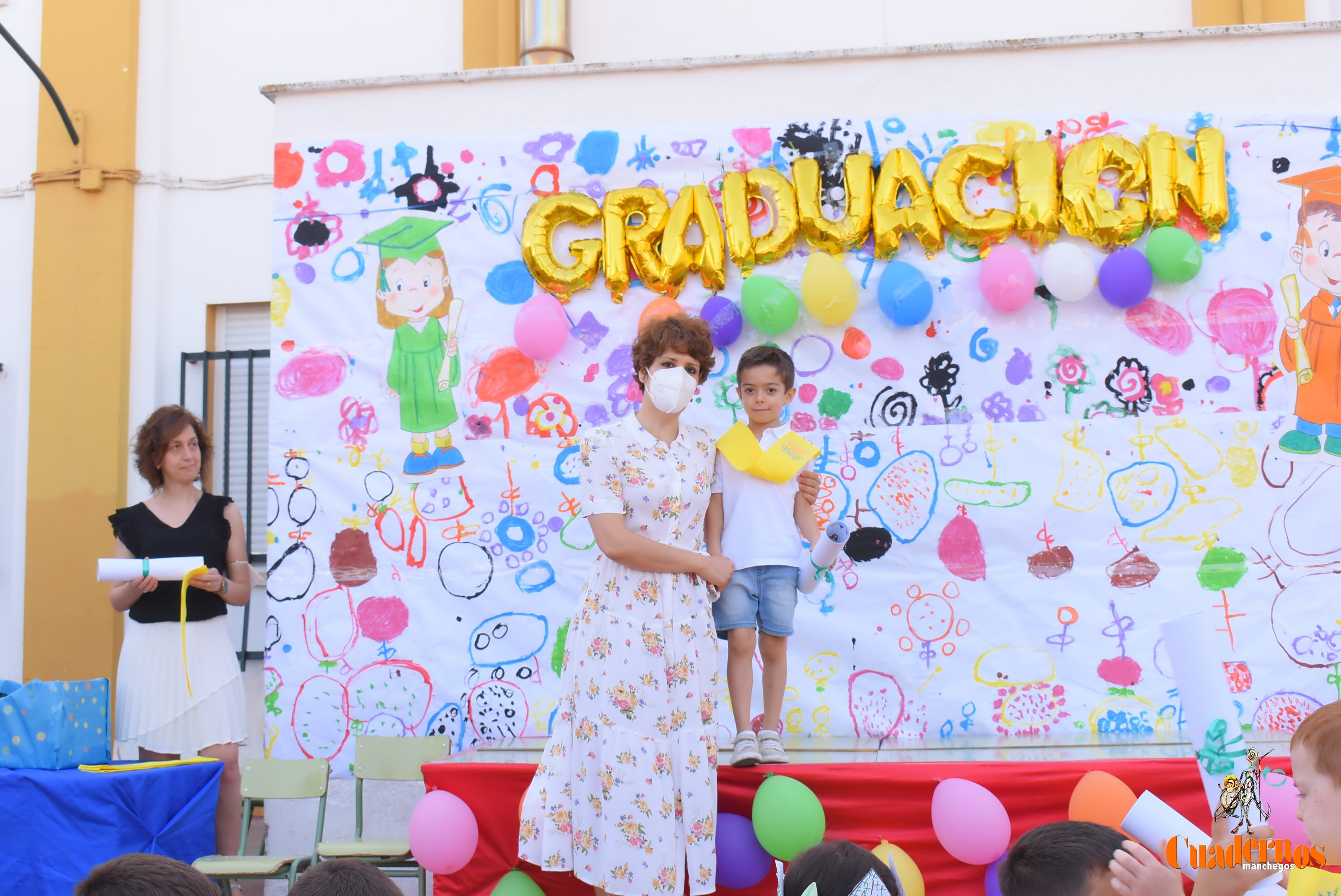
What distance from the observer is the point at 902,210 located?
4.14 meters

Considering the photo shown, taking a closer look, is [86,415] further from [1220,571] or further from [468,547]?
[1220,571]

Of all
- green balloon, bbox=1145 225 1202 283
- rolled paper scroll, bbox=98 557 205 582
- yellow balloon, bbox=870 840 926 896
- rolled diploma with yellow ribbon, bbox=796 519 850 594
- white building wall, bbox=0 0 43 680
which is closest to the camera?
yellow balloon, bbox=870 840 926 896

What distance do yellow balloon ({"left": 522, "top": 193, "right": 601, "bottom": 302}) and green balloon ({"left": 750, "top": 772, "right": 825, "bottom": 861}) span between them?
206 cm

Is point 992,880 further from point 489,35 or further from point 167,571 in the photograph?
Result: point 489,35

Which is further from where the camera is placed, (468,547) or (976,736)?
(468,547)

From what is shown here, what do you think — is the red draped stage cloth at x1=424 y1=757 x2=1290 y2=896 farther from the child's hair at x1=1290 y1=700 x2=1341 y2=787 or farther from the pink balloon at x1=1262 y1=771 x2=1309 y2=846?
the child's hair at x1=1290 y1=700 x2=1341 y2=787

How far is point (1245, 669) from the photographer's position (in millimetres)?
3932

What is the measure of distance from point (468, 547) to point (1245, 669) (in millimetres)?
2802

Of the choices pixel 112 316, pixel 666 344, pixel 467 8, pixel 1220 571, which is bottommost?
pixel 1220 571

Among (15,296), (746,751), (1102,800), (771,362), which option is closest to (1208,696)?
(1102,800)

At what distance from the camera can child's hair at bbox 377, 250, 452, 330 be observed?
4371mm

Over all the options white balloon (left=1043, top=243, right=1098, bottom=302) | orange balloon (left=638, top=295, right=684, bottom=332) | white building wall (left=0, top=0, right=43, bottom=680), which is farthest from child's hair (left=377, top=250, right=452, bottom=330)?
white balloon (left=1043, top=243, right=1098, bottom=302)

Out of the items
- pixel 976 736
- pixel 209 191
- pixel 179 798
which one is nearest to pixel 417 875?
pixel 179 798

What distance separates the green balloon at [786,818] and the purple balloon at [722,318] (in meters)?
1.69
